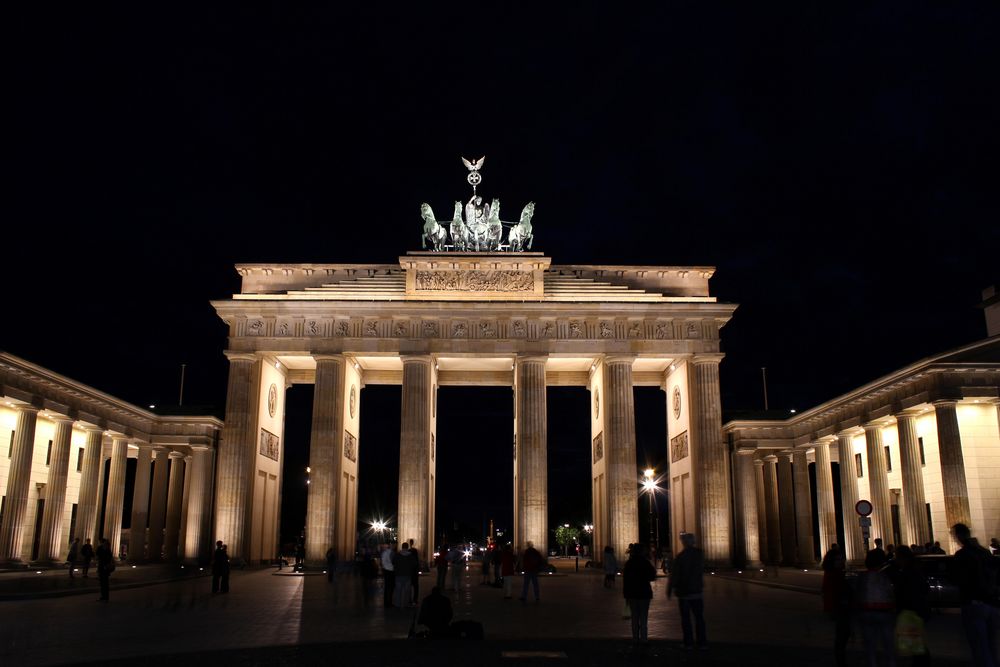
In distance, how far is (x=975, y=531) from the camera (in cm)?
3519

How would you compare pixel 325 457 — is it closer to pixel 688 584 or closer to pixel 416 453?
pixel 416 453

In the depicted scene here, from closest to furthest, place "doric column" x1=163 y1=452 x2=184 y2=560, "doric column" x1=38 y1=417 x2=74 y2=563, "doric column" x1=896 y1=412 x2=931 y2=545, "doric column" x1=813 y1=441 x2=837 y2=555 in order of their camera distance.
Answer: "doric column" x1=896 y1=412 x2=931 y2=545
"doric column" x1=38 y1=417 x2=74 y2=563
"doric column" x1=813 y1=441 x2=837 y2=555
"doric column" x1=163 y1=452 x2=184 y2=560

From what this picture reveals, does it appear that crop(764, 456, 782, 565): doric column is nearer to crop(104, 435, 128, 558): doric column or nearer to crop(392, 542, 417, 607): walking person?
crop(392, 542, 417, 607): walking person

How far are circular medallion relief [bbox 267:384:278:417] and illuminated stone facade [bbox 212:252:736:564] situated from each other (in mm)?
463

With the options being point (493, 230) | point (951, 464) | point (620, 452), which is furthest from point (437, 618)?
point (493, 230)

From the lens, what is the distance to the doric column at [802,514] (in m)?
50.6

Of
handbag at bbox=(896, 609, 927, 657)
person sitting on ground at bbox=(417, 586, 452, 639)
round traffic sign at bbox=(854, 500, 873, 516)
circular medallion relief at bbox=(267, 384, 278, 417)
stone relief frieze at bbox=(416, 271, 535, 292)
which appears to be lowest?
person sitting on ground at bbox=(417, 586, 452, 639)

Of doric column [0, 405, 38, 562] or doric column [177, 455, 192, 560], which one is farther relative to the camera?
doric column [177, 455, 192, 560]

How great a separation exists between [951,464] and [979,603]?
2551cm

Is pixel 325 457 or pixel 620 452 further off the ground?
pixel 620 452

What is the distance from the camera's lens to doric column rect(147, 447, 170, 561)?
51.4 m

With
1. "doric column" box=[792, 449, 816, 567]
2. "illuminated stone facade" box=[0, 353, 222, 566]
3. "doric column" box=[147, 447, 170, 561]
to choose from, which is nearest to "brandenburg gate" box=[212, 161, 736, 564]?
"doric column" box=[792, 449, 816, 567]

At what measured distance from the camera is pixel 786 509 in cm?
5209

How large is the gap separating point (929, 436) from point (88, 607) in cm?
3641
